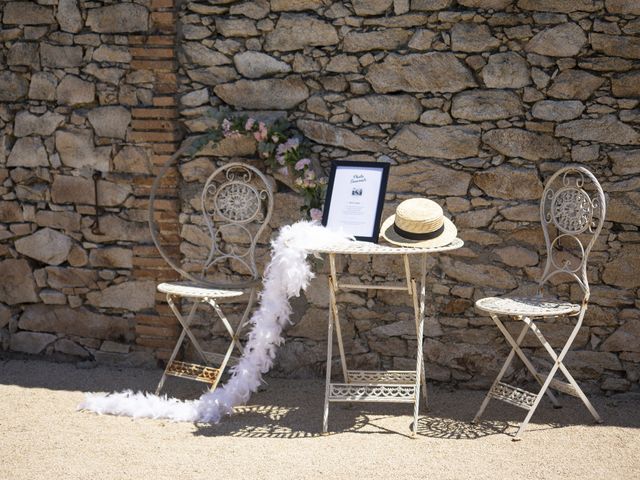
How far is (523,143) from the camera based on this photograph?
4.38m

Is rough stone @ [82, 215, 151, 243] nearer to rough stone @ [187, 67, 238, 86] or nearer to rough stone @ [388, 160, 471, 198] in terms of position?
rough stone @ [187, 67, 238, 86]

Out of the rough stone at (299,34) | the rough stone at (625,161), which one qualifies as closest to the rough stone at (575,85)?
the rough stone at (625,161)

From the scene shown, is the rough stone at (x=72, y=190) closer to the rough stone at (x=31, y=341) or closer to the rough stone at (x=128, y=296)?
the rough stone at (x=128, y=296)

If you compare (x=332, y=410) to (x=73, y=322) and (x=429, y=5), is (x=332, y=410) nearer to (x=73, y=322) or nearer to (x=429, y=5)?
(x=73, y=322)

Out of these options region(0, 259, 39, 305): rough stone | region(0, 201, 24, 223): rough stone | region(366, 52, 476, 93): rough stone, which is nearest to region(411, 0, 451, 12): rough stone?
region(366, 52, 476, 93): rough stone

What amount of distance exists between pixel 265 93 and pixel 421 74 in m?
0.94

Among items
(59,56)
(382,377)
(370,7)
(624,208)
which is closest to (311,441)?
(382,377)

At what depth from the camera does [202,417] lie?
4.14 meters

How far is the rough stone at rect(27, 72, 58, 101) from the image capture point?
503 centimetres

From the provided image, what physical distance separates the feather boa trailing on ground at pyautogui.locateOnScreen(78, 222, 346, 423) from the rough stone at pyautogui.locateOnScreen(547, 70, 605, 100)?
153cm

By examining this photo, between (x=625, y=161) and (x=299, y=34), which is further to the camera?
(x=299, y=34)

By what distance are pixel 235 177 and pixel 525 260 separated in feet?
5.86

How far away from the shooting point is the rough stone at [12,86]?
510 centimetres

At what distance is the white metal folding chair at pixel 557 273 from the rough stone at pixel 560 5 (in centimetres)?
87
